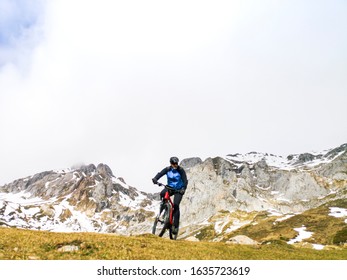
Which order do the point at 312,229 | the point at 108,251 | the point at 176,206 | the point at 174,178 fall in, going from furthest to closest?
the point at 312,229
the point at 176,206
the point at 174,178
the point at 108,251

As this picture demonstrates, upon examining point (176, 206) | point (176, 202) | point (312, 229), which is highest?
point (176, 202)

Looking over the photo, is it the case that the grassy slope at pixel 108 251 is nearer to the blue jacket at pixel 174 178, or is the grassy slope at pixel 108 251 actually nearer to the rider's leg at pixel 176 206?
the rider's leg at pixel 176 206

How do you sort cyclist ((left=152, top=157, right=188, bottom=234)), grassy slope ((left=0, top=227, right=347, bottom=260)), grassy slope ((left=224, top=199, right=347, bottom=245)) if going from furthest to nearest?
grassy slope ((left=224, top=199, right=347, bottom=245)) < cyclist ((left=152, top=157, right=188, bottom=234)) < grassy slope ((left=0, top=227, right=347, bottom=260))

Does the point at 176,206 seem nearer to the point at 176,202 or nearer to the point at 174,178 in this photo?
the point at 176,202

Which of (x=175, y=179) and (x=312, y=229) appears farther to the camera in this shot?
(x=312, y=229)

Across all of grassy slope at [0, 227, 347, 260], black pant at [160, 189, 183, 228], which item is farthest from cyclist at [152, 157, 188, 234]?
grassy slope at [0, 227, 347, 260]

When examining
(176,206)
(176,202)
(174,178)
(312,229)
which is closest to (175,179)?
(174,178)

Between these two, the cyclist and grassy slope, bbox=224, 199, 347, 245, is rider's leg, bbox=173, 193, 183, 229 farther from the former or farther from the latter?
grassy slope, bbox=224, 199, 347, 245

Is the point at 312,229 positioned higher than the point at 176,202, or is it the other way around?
the point at 176,202

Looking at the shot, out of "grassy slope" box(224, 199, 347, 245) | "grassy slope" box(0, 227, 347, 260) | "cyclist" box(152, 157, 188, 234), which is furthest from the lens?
"grassy slope" box(224, 199, 347, 245)

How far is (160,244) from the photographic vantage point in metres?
19.8

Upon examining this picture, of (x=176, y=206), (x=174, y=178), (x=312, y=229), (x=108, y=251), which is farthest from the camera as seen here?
(x=312, y=229)
